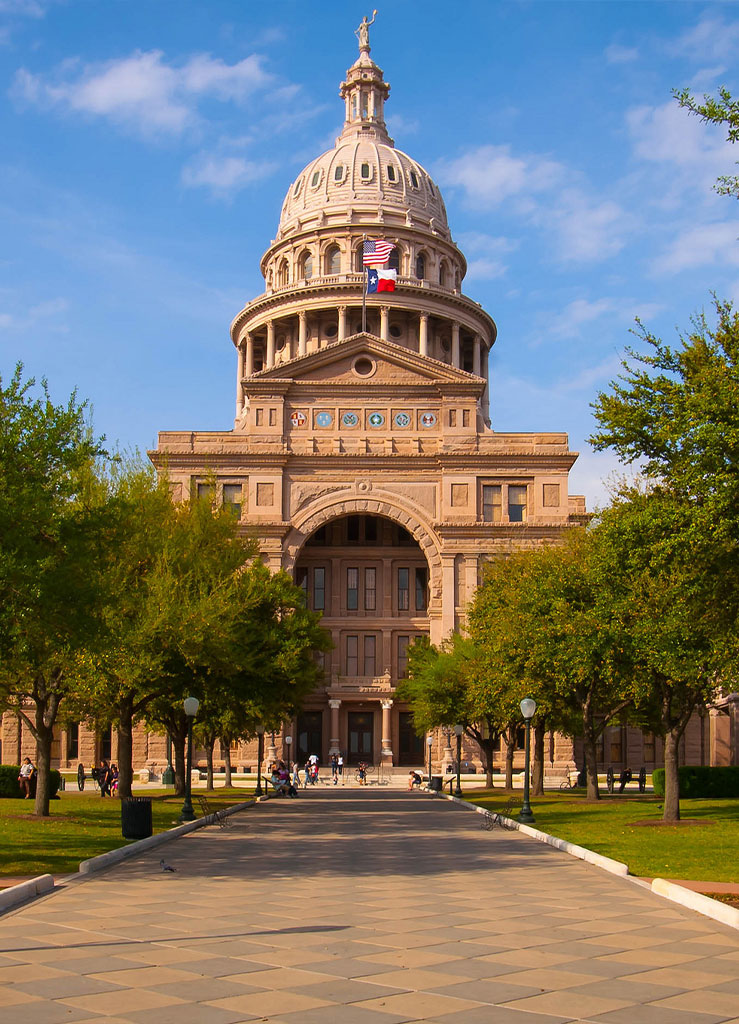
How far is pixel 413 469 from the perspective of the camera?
78.6 m

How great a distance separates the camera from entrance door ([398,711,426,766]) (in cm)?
8038

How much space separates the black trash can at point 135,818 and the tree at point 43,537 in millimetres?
3683

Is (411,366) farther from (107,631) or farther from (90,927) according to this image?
(90,927)

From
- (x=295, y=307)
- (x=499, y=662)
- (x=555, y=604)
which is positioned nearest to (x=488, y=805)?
(x=499, y=662)

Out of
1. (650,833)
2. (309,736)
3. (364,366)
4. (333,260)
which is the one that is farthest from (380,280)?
(650,833)

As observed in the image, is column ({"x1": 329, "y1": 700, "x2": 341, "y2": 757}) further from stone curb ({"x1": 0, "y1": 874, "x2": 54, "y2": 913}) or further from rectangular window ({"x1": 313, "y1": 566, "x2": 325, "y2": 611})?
stone curb ({"x1": 0, "y1": 874, "x2": 54, "y2": 913})

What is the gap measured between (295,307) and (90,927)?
90.8 meters

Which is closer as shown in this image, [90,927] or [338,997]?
[338,997]

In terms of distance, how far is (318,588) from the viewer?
273ft

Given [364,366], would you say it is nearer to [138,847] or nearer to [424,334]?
[424,334]

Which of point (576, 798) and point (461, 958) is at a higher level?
point (461, 958)

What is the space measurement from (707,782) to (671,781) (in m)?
16.0

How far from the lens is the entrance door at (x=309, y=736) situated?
8044cm

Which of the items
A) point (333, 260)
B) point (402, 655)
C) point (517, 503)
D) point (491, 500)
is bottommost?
point (402, 655)
